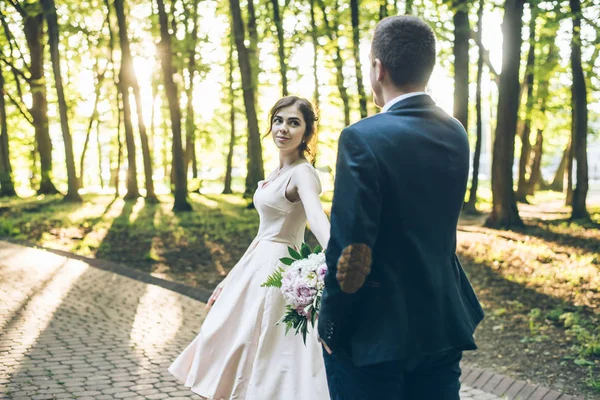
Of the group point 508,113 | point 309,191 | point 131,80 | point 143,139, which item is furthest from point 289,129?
point 131,80

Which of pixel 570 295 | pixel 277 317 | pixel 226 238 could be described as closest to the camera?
pixel 277 317

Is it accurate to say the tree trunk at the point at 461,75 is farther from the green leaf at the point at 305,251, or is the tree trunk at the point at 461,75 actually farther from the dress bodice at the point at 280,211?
the green leaf at the point at 305,251

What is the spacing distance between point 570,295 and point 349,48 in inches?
554

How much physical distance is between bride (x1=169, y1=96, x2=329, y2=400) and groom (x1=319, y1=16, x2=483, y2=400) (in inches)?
53.2

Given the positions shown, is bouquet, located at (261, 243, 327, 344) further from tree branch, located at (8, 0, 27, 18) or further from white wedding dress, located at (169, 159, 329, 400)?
tree branch, located at (8, 0, 27, 18)

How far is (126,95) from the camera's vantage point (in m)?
23.2

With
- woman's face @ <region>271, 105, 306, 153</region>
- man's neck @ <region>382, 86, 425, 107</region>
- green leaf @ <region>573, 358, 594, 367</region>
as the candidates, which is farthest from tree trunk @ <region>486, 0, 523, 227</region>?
man's neck @ <region>382, 86, 425, 107</region>

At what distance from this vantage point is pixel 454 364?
2295mm

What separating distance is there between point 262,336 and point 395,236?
1801 millimetres

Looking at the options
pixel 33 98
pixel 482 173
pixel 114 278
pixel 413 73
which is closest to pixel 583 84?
pixel 114 278

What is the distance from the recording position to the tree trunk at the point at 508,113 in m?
14.3

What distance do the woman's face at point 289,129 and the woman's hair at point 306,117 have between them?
0.03 metres

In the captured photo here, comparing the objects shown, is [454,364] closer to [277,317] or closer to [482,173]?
[277,317]

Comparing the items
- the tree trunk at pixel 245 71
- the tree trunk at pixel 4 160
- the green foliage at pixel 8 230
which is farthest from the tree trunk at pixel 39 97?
the tree trunk at pixel 245 71
